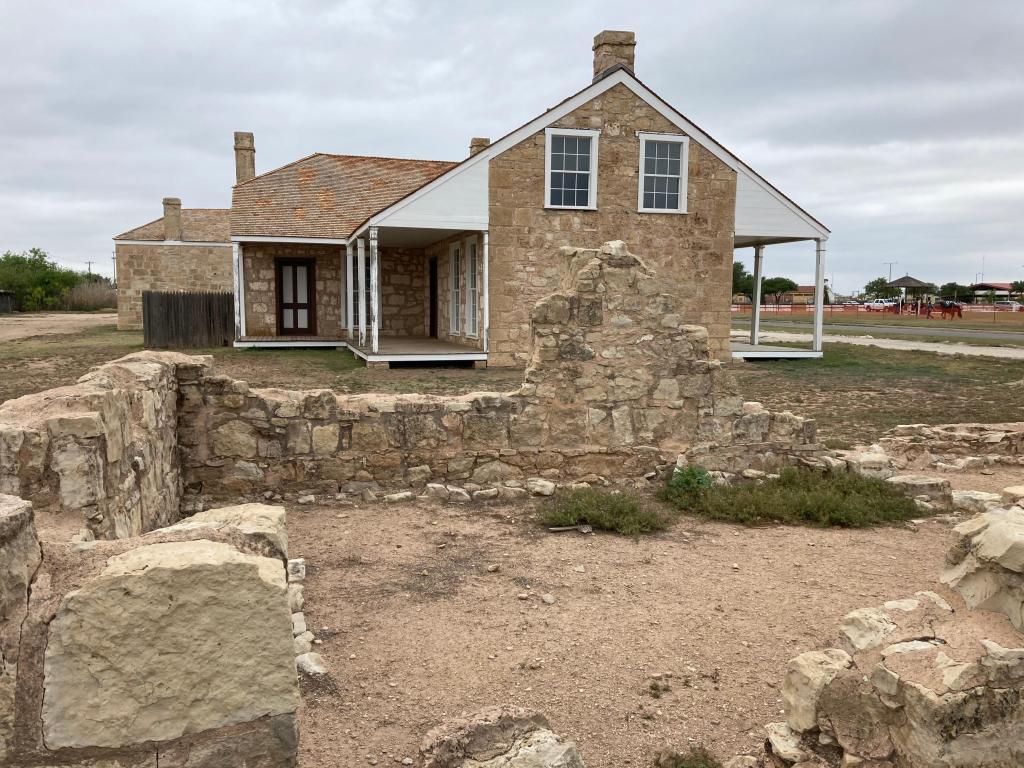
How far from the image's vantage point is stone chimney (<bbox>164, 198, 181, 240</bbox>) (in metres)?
29.7

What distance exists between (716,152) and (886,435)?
1063 cm

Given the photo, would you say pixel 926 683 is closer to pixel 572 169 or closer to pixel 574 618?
pixel 574 618

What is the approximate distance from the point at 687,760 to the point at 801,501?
3948 millimetres

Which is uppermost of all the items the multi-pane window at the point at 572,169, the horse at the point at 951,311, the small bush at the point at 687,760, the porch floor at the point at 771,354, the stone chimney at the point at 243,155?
the stone chimney at the point at 243,155

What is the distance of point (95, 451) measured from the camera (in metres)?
4.04

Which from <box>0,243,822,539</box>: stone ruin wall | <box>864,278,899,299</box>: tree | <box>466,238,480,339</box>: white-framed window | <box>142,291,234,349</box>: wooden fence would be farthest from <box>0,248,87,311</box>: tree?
<box>864,278,899,299</box>: tree

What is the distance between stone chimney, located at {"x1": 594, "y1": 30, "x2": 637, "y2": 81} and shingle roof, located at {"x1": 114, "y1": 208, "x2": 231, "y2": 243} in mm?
17583

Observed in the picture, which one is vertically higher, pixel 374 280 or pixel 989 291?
pixel 989 291

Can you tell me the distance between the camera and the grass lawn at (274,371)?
13445 millimetres

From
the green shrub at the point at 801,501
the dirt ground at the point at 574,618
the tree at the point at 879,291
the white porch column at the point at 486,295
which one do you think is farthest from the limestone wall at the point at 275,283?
the tree at the point at 879,291

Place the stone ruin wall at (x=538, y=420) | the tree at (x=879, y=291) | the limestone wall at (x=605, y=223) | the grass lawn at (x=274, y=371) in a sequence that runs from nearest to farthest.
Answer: the stone ruin wall at (x=538, y=420) < the grass lawn at (x=274, y=371) < the limestone wall at (x=605, y=223) < the tree at (x=879, y=291)

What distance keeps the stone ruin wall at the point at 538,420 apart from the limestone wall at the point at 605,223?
32.8 ft

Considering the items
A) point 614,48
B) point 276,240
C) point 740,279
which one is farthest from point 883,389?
point 740,279

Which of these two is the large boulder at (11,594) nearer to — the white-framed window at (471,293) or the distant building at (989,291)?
the white-framed window at (471,293)
